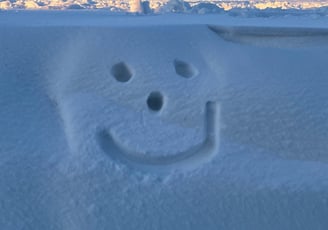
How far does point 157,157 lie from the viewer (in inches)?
94.8

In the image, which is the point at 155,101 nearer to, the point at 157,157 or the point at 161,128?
the point at 161,128

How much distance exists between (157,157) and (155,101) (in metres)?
0.41

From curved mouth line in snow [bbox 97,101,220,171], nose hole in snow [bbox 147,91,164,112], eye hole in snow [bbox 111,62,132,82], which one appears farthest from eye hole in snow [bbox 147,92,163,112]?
curved mouth line in snow [bbox 97,101,220,171]

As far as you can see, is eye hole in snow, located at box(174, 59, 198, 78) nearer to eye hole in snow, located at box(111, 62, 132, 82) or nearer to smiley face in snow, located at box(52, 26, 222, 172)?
smiley face in snow, located at box(52, 26, 222, 172)

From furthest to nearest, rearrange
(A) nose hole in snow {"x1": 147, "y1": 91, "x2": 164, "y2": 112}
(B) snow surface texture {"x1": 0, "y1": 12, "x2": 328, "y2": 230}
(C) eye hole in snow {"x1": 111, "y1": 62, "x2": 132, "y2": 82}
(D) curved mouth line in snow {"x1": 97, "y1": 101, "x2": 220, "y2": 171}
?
1. (C) eye hole in snow {"x1": 111, "y1": 62, "x2": 132, "y2": 82}
2. (A) nose hole in snow {"x1": 147, "y1": 91, "x2": 164, "y2": 112}
3. (D) curved mouth line in snow {"x1": 97, "y1": 101, "x2": 220, "y2": 171}
4. (B) snow surface texture {"x1": 0, "y1": 12, "x2": 328, "y2": 230}

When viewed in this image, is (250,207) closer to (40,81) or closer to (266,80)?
(266,80)

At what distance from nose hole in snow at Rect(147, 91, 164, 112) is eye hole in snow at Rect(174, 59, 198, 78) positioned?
0.26m

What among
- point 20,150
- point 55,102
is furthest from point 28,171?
point 55,102

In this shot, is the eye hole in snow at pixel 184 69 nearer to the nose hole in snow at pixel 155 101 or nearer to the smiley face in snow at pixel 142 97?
the smiley face in snow at pixel 142 97

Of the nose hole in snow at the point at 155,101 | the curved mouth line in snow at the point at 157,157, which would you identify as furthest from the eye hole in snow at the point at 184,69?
the curved mouth line in snow at the point at 157,157

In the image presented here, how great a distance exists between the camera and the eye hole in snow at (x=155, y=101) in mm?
2639

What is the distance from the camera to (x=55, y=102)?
8.48 feet

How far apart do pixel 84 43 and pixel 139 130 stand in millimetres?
803

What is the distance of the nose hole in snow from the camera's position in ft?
8.65
